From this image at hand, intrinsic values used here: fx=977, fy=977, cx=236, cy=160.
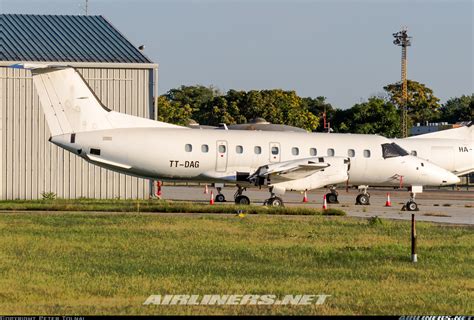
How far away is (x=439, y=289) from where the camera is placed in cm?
1698

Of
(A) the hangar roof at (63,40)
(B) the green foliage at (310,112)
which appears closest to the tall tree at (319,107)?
(B) the green foliage at (310,112)

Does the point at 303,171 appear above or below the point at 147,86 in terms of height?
below

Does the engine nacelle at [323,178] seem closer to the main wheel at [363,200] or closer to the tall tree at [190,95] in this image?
the main wheel at [363,200]

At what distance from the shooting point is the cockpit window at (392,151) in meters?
42.7

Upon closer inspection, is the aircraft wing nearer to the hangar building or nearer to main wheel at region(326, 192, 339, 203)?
main wheel at region(326, 192, 339, 203)

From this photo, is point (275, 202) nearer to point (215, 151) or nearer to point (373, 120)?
point (215, 151)

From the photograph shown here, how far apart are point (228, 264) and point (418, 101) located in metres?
133

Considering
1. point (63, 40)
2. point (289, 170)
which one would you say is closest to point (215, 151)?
point (289, 170)

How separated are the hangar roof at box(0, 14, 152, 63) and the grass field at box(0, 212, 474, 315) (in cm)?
1879

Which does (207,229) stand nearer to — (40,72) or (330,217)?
(330,217)

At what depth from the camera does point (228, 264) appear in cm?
1984

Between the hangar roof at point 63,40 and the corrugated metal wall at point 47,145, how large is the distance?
0.88 m

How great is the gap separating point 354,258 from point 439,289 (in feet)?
13.9

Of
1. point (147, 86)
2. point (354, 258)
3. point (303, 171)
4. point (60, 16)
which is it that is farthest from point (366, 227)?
point (60, 16)
